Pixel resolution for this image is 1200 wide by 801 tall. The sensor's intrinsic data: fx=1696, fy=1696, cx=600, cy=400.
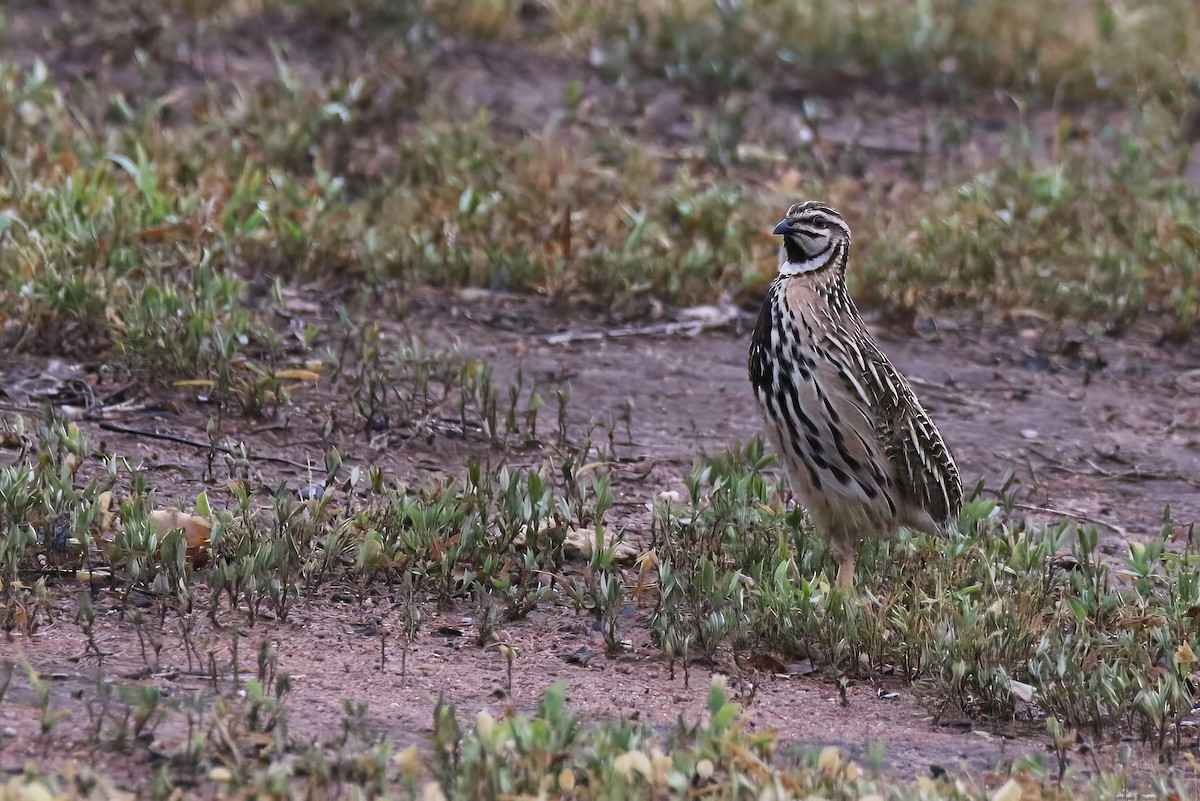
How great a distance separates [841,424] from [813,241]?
3.16ft

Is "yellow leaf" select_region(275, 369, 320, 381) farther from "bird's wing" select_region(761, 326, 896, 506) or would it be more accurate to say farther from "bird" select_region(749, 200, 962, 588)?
"bird's wing" select_region(761, 326, 896, 506)

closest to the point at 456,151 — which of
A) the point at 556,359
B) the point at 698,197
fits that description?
the point at 698,197

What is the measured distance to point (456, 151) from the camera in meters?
11.1

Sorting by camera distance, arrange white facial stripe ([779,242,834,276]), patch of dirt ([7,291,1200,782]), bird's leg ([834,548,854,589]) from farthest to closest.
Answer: white facial stripe ([779,242,834,276]) → bird's leg ([834,548,854,589]) → patch of dirt ([7,291,1200,782])

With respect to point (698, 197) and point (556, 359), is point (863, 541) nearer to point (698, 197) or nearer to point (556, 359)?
point (556, 359)

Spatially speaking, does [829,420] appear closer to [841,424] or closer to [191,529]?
[841,424]

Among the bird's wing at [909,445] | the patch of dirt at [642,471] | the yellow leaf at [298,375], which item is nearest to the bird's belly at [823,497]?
the bird's wing at [909,445]

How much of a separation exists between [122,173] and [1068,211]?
612 cm

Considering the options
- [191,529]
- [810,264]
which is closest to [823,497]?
[810,264]

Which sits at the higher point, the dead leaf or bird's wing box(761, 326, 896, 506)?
bird's wing box(761, 326, 896, 506)

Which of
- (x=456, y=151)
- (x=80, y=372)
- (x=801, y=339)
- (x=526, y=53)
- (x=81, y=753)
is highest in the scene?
(x=526, y=53)

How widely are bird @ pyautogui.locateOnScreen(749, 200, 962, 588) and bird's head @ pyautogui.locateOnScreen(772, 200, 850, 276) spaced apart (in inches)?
5.8

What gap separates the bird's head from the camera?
713cm

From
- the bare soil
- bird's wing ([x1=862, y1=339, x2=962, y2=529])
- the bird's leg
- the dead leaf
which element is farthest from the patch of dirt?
bird's wing ([x1=862, y1=339, x2=962, y2=529])
